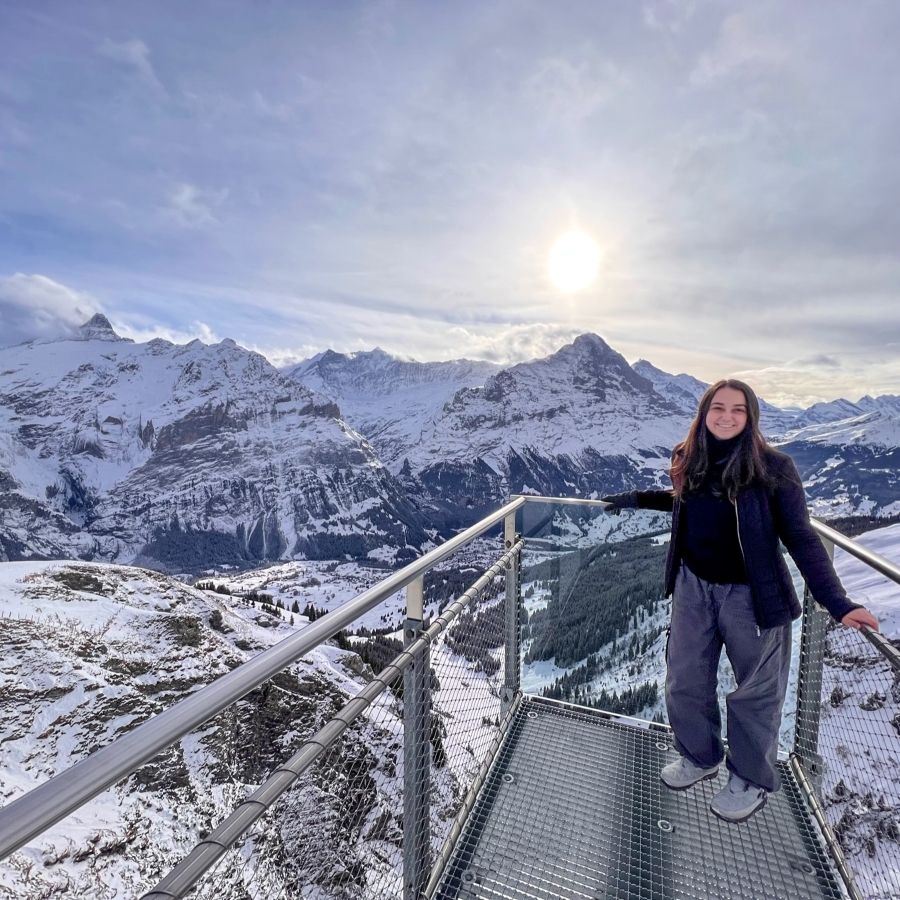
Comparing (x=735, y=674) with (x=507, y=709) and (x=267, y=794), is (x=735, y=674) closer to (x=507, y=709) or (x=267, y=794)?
(x=507, y=709)

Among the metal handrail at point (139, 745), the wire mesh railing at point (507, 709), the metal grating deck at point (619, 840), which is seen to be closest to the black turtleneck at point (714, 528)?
the wire mesh railing at point (507, 709)

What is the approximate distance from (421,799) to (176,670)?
1379 cm

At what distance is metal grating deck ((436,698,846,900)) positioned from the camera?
2.39 meters

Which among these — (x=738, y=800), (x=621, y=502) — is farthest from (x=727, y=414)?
(x=738, y=800)

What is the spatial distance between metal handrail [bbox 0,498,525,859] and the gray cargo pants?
5.89ft

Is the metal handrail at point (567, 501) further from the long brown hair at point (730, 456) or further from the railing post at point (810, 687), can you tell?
the railing post at point (810, 687)

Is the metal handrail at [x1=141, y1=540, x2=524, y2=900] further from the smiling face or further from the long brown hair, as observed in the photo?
the smiling face

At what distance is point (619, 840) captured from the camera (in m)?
2.63

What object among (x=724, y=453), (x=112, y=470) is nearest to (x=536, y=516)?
(x=724, y=453)

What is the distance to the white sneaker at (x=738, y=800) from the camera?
249 centimetres

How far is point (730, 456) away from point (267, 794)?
229 centimetres

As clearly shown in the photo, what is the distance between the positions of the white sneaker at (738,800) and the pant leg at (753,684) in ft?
0.32

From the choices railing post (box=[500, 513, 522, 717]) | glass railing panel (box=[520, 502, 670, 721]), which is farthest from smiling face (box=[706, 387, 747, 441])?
railing post (box=[500, 513, 522, 717])

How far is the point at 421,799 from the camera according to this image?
2270 millimetres
